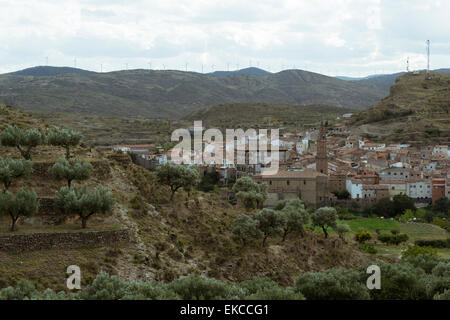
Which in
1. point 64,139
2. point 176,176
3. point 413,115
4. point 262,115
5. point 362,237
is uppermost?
point 262,115

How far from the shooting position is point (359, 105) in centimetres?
19312

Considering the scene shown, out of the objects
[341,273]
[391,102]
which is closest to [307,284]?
[341,273]

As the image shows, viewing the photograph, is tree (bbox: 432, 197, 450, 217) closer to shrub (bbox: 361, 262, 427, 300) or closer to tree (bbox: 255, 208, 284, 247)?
tree (bbox: 255, 208, 284, 247)

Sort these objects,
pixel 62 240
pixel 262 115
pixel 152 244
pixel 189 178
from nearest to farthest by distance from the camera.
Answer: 1. pixel 62 240
2. pixel 152 244
3. pixel 189 178
4. pixel 262 115

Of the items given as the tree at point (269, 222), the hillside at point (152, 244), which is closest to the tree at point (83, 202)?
the hillside at point (152, 244)

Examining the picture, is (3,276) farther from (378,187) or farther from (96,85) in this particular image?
(96,85)

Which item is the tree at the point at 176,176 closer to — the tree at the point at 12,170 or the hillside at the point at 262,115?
the tree at the point at 12,170

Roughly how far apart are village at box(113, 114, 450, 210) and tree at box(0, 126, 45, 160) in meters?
20.5

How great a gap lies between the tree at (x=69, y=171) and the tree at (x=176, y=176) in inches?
175

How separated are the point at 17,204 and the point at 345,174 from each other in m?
37.6

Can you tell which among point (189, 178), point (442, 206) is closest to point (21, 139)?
point (189, 178)

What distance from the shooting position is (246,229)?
62.9ft

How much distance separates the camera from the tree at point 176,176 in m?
20.9

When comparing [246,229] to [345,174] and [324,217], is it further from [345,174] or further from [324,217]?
[345,174]
